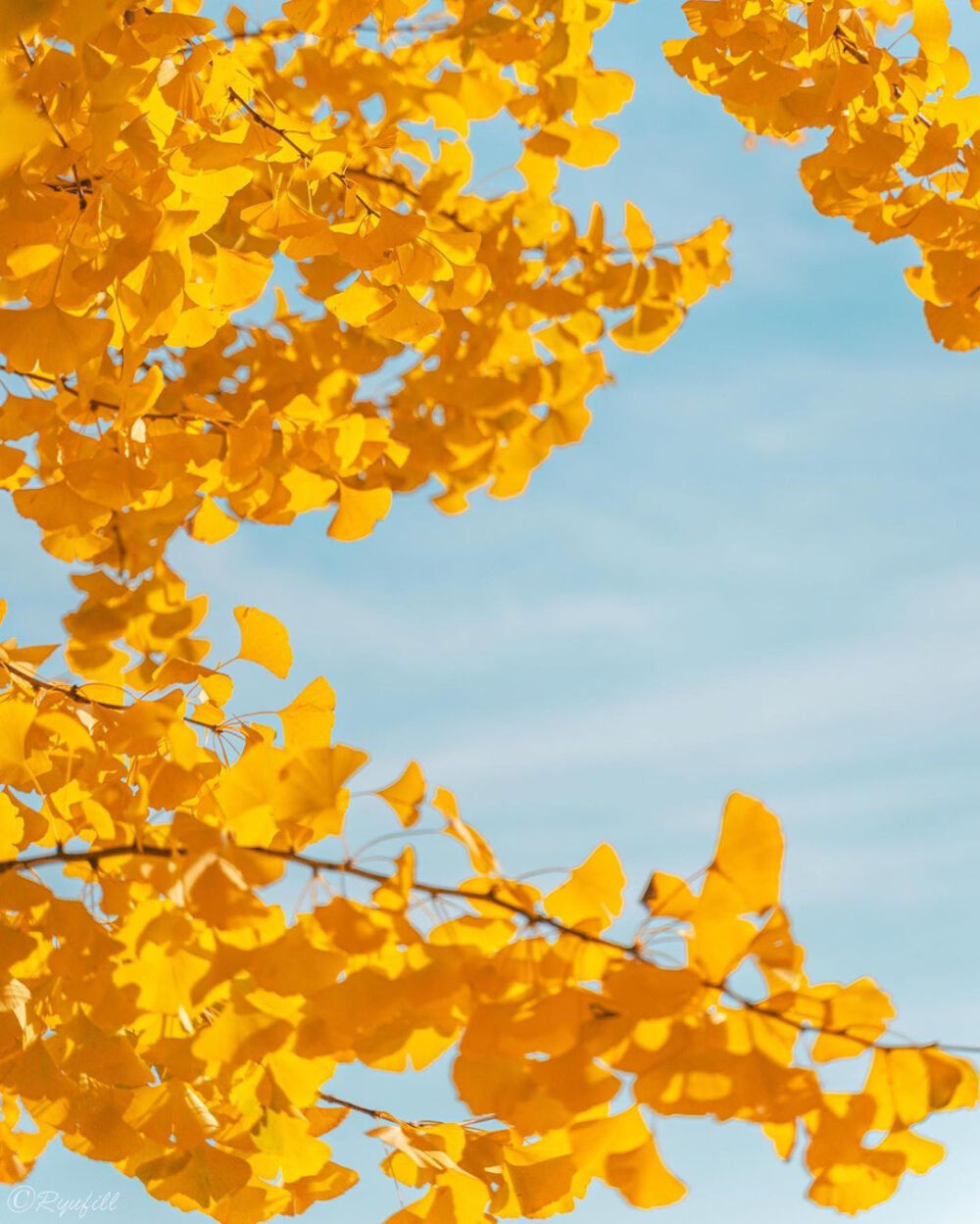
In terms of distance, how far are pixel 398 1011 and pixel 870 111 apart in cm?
165

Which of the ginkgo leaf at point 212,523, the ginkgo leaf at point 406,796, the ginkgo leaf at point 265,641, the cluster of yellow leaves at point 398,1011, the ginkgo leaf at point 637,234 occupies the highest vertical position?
the ginkgo leaf at point 637,234

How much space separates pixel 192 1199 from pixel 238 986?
1.53 ft


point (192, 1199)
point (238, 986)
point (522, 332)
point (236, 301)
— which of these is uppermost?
point (522, 332)

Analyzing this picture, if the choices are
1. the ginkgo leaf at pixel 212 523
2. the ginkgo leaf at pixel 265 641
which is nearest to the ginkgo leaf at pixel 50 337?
the ginkgo leaf at pixel 265 641

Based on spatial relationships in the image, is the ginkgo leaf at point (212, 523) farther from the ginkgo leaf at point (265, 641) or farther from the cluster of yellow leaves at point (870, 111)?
the cluster of yellow leaves at point (870, 111)

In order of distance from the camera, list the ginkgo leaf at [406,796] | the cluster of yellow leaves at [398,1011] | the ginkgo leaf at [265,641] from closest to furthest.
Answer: the cluster of yellow leaves at [398,1011] → the ginkgo leaf at [406,796] → the ginkgo leaf at [265,641]

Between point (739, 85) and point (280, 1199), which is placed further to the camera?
point (739, 85)

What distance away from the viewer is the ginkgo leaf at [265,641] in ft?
5.22

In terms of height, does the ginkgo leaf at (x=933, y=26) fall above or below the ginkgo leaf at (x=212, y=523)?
above

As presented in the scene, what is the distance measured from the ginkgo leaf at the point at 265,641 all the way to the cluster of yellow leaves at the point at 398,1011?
0.22m

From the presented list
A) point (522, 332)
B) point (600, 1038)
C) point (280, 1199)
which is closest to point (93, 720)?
point (280, 1199)

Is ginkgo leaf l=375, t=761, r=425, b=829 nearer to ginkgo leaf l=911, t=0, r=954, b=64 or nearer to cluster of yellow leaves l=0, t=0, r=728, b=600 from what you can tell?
cluster of yellow leaves l=0, t=0, r=728, b=600

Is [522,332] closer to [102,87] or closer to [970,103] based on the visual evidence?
[970,103]

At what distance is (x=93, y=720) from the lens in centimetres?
150
